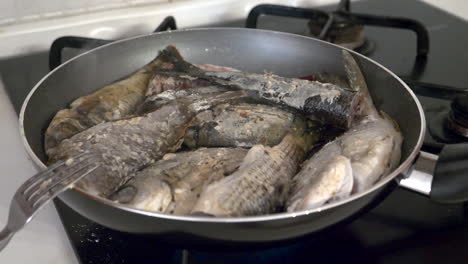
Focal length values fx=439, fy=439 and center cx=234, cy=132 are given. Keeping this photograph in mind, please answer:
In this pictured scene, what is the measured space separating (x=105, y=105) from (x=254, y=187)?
394mm

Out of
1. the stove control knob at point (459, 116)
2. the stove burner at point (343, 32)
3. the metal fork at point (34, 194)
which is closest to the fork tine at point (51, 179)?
the metal fork at point (34, 194)

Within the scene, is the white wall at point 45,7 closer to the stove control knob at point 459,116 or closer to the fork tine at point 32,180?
the fork tine at point 32,180

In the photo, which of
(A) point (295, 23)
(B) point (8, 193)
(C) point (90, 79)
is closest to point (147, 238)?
(B) point (8, 193)

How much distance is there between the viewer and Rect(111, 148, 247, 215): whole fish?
1.94ft

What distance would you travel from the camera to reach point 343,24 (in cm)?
118

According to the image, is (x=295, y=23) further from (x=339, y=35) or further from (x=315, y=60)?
(x=315, y=60)

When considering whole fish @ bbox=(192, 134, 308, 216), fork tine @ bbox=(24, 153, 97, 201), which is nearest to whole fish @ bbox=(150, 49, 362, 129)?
Answer: whole fish @ bbox=(192, 134, 308, 216)

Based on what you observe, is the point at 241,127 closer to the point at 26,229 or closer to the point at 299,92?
the point at 299,92

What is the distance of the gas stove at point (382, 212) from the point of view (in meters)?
0.65

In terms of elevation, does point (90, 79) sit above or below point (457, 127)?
above

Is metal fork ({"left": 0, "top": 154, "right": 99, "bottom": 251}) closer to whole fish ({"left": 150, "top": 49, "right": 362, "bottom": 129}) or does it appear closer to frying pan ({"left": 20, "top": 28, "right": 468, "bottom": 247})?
frying pan ({"left": 20, "top": 28, "right": 468, "bottom": 247})

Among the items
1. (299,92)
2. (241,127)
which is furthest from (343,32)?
(241,127)

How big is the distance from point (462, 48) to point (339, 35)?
0.37 meters

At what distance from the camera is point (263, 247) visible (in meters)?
0.57
